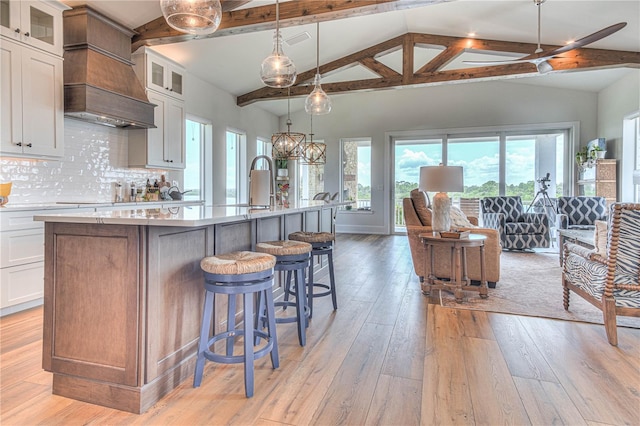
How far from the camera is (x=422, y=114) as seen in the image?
836 cm

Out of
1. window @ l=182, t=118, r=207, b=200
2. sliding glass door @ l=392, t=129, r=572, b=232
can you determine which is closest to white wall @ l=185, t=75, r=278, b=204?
window @ l=182, t=118, r=207, b=200

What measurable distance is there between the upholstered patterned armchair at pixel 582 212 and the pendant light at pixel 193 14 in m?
6.00

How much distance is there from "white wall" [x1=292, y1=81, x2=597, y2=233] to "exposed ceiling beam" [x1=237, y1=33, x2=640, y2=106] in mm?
2058

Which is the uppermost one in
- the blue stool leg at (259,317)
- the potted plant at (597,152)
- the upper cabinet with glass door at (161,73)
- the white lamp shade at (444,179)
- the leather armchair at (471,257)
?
the upper cabinet with glass door at (161,73)

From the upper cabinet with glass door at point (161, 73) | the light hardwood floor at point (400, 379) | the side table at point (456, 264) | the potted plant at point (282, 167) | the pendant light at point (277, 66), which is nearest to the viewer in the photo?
the light hardwood floor at point (400, 379)

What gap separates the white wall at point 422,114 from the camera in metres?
7.48

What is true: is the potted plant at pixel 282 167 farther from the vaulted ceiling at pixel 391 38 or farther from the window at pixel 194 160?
the window at pixel 194 160

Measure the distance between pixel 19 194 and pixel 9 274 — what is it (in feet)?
2.82

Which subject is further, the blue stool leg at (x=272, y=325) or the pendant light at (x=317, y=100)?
the pendant light at (x=317, y=100)

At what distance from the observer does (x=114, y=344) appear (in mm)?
1771

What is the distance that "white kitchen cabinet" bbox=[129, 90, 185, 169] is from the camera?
475 centimetres

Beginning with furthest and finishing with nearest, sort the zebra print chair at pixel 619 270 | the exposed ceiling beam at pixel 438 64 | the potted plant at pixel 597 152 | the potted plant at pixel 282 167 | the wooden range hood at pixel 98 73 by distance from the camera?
the potted plant at pixel 282 167 → the potted plant at pixel 597 152 → the exposed ceiling beam at pixel 438 64 → the wooden range hood at pixel 98 73 → the zebra print chair at pixel 619 270

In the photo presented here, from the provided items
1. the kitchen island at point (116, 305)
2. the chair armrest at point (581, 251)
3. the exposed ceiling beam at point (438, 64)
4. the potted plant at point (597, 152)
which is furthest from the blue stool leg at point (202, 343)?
the potted plant at point (597, 152)

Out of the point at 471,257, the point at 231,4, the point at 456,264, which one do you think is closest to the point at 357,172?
the point at 471,257
